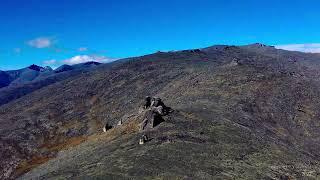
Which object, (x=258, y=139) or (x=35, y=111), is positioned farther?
(x=35, y=111)

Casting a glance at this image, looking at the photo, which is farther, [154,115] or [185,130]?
[154,115]

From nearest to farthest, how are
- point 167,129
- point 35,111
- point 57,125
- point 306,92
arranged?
point 167,129
point 306,92
point 57,125
point 35,111

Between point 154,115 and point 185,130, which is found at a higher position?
point 154,115

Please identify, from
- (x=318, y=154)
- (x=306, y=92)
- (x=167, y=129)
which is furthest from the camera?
(x=306, y=92)

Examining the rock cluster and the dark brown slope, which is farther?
the rock cluster

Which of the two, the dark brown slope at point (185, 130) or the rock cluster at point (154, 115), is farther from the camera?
the rock cluster at point (154, 115)

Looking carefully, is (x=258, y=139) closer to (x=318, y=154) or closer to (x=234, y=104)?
(x=318, y=154)

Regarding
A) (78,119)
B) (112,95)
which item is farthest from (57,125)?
(112,95)

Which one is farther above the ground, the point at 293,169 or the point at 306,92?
the point at 306,92
